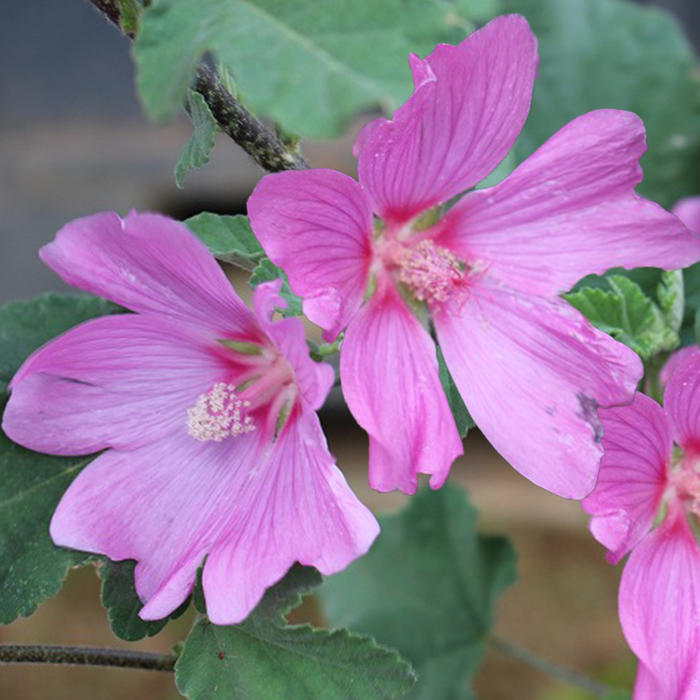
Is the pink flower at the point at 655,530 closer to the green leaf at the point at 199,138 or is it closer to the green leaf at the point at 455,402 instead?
the green leaf at the point at 455,402

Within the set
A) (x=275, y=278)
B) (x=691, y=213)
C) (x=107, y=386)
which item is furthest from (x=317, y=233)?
(x=691, y=213)

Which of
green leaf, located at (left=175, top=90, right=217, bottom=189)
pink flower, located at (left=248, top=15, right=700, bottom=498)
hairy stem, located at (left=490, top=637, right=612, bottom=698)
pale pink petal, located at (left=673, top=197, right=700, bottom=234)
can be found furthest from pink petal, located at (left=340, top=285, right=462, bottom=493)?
hairy stem, located at (left=490, top=637, right=612, bottom=698)

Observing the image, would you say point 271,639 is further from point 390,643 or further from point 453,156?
point 390,643

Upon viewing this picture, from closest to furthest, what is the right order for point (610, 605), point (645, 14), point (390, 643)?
point (645, 14), point (390, 643), point (610, 605)

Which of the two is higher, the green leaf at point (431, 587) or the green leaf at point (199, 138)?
the green leaf at point (199, 138)

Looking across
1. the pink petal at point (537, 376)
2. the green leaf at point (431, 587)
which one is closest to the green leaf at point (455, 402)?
the pink petal at point (537, 376)

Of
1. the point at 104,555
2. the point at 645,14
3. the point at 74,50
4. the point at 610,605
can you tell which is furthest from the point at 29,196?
the point at 104,555
